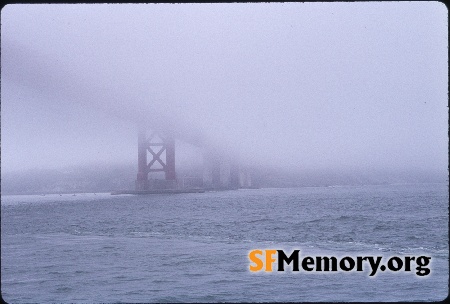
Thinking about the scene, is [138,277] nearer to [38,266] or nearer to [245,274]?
[245,274]

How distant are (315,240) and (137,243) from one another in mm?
5979

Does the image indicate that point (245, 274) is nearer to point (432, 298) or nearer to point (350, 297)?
point (350, 297)

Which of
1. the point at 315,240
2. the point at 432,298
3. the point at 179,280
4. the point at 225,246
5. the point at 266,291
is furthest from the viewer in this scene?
the point at 315,240

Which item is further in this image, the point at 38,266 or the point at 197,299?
the point at 38,266

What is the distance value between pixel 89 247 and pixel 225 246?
448 centimetres

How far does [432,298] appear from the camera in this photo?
8258 millimetres

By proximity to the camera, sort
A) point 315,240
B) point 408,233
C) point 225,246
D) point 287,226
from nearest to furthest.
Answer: point 225,246
point 315,240
point 408,233
point 287,226

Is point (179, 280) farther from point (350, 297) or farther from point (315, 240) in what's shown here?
point (315, 240)

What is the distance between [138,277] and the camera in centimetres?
1045

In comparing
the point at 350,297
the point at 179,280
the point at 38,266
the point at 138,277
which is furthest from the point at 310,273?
the point at 38,266

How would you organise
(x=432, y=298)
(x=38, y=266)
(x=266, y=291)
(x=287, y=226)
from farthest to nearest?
(x=287, y=226) → (x=38, y=266) → (x=266, y=291) → (x=432, y=298)

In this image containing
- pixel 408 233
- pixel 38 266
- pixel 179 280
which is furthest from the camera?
pixel 408 233

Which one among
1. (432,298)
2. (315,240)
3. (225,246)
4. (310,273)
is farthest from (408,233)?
(432,298)

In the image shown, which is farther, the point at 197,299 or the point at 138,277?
the point at 138,277
